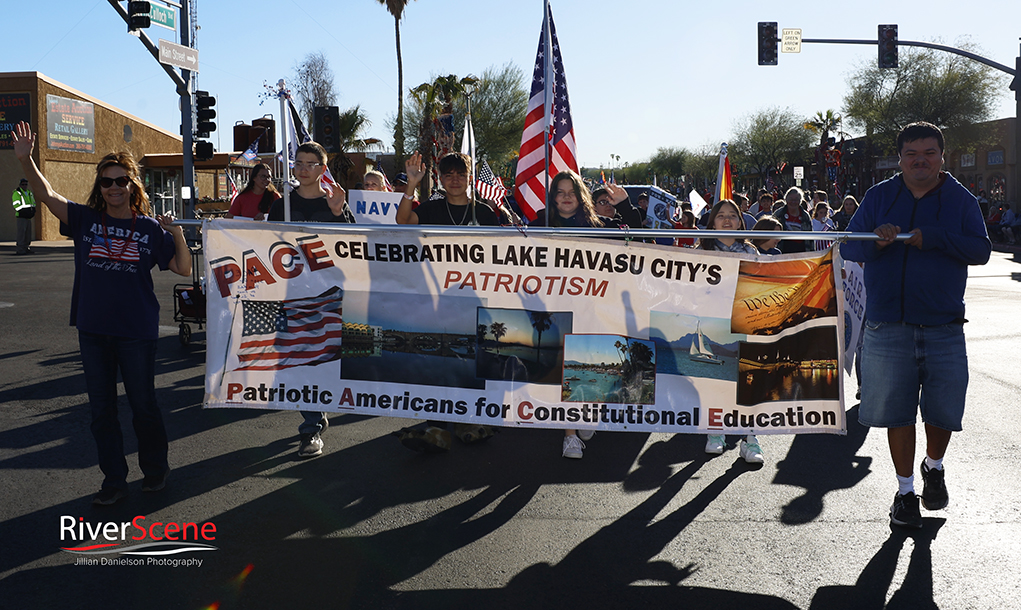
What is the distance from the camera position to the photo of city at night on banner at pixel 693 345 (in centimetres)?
455

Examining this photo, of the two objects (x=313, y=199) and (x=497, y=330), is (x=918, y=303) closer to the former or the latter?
(x=497, y=330)

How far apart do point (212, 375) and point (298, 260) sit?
83 centimetres

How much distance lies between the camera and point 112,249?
473cm

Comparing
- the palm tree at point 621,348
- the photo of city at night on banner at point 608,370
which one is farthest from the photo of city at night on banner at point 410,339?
Result: the palm tree at point 621,348

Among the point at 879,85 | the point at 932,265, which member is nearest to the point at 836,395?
the point at 932,265

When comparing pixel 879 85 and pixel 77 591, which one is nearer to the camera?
pixel 77 591

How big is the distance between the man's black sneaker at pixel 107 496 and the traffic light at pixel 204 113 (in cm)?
1696

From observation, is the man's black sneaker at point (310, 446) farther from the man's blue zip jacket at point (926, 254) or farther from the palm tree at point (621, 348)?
the man's blue zip jacket at point (926, 254)

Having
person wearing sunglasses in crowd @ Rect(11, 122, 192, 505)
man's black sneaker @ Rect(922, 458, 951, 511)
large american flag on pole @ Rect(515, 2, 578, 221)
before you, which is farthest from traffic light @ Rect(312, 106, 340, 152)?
man's black sneaker @ Rect(922, 458, 951, 511)

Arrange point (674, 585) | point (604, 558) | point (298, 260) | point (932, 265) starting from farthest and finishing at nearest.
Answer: point (298, 260)
point (932, 265)
point (604, 558)
point (674, 585)

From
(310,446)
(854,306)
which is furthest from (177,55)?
(854,306)

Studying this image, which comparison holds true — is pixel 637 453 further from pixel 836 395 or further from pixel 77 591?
pixel 77 591

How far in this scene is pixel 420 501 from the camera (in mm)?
4961

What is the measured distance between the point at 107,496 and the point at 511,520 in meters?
2.27
